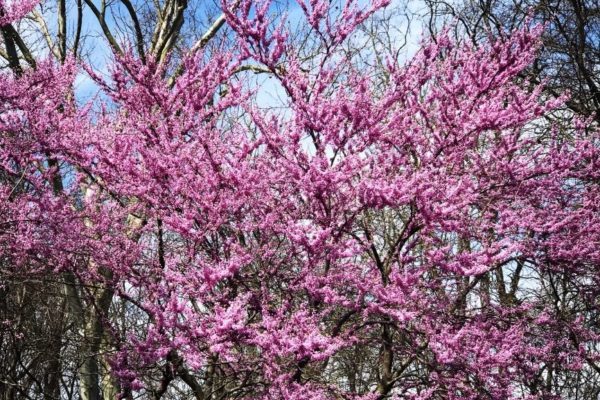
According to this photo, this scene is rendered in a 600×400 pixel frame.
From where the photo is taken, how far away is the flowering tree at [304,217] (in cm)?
502

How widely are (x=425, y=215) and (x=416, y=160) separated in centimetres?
138

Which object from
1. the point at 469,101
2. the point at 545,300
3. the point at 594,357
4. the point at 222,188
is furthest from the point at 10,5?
the point at 545,300

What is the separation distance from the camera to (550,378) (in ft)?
31.1

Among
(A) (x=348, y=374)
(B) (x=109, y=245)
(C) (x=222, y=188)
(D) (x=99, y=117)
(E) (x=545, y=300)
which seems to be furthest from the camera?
(A) (x=348, y=374)

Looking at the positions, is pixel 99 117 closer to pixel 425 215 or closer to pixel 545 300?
pixel 425 215

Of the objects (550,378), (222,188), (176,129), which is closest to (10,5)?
(176,129)

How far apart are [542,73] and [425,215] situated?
552 cm

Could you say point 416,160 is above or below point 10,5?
below

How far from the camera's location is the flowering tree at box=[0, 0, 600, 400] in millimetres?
5023

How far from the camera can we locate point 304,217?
5629mm

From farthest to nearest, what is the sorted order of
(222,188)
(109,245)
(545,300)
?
1. (545,300)
2. (109,245)
3. (222,188)

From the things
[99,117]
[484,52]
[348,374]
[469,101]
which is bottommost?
[348,374]

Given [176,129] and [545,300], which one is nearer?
[176,129]

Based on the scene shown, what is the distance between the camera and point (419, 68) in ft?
21.5
